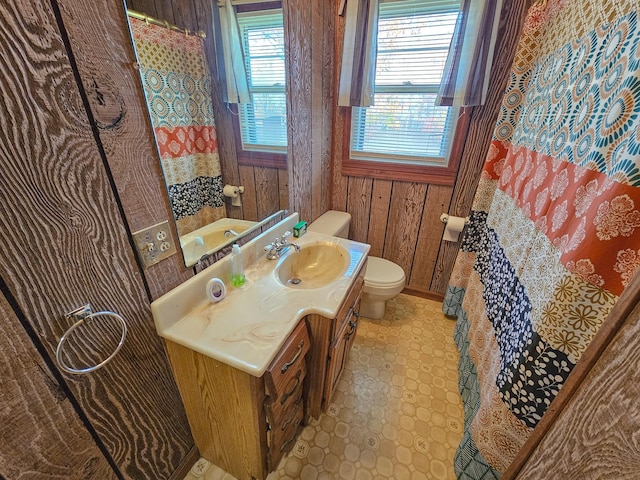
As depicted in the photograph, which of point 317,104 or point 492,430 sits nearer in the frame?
point 492,430

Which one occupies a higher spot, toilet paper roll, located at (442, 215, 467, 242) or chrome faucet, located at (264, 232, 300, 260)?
chrome faucet, located at (264, 232, 300, 260)

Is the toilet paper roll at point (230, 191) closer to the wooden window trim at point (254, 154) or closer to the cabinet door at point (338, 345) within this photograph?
the wooden window trim at point (254, 154)

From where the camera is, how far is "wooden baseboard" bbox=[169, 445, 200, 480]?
1.07m

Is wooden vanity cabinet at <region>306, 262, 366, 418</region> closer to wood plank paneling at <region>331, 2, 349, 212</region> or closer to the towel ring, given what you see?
the towel ring

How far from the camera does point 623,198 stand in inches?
23.9

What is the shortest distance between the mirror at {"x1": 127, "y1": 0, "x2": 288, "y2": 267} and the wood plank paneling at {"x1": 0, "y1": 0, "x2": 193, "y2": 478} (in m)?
0.17

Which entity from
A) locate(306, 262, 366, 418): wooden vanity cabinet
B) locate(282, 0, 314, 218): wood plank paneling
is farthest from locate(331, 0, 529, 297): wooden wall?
locate(306, 262, 366, 418): wooden vanity cabinet

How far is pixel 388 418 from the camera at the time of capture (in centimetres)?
137

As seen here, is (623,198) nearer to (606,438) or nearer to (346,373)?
(606,438)

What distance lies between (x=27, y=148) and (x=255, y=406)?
866mm

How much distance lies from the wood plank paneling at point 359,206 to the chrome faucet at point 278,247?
3.17ft

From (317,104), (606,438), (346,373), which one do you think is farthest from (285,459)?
→ (317,104)

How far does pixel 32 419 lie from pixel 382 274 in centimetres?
170

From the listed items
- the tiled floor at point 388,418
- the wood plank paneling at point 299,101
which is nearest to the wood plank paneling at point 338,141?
the wood plank paneling at point 299,101
